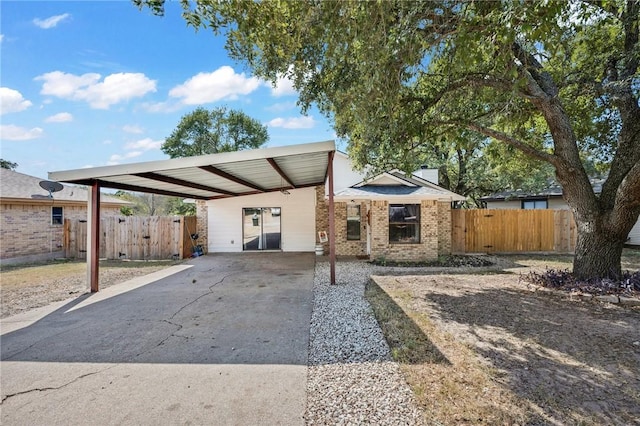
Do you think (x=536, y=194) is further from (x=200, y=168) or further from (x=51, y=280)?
(x=51, y=280)

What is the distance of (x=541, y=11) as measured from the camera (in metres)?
3.42

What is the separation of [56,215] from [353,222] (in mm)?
13375

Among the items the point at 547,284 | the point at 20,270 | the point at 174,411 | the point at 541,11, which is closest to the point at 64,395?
the point at 174,411

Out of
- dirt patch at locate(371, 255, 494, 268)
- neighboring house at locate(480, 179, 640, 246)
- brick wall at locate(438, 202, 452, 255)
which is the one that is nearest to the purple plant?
dirt patch at locate(371, 255, 494, 268)

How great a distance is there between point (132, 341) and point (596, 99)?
39.2ft

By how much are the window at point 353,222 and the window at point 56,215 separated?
1313 centimetres

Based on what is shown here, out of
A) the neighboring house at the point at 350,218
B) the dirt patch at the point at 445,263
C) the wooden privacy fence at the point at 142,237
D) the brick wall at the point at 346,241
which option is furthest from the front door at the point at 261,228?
the dirt patch at the point at 445,263

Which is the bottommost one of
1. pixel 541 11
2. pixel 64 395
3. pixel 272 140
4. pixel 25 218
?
pixel 64 395

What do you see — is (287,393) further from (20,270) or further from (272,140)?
(272,140)

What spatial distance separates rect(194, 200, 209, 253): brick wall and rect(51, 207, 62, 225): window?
5.97 meters

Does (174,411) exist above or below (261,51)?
below

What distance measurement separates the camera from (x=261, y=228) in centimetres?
1473

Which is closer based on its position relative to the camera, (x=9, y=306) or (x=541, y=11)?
(x=541, y=11)

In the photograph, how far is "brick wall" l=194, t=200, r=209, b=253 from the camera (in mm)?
14477
